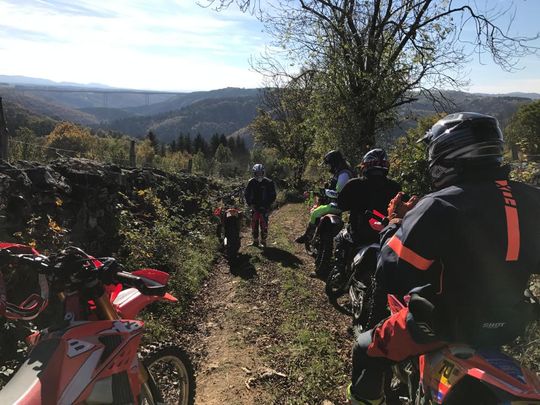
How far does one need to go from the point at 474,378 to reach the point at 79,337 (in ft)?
6.48

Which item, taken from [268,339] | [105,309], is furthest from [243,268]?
[105,309]

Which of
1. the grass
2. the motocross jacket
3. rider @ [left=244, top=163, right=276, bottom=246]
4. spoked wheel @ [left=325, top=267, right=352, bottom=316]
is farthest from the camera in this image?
rider @ [left=244, top=163, right=276, bottom=246]

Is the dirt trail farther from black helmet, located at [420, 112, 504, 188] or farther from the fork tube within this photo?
black helmet, located at [420, 112, 504, 188]

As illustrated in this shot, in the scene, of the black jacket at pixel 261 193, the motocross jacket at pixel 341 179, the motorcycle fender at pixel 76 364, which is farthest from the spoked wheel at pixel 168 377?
the black jacket at pixel 261 193

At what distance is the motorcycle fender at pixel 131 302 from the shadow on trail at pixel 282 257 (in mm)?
5563

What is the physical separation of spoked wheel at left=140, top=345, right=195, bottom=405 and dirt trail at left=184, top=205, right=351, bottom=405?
0.45m

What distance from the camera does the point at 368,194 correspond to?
209 inches

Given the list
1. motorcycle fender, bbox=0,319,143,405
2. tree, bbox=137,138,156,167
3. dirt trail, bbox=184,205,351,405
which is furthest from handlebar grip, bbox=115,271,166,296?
tree, bbox=137,138,156,167

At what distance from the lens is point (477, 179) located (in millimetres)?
2189

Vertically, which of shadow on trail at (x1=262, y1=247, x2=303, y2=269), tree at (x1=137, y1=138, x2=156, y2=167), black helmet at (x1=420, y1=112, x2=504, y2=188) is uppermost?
black helmet at (x1=420, y1=112, x2=504, y2=188)

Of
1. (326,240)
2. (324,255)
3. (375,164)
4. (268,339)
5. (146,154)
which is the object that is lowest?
(146,154)

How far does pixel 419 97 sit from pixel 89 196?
40.2ft

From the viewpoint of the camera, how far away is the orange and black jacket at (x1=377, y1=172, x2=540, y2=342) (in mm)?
2047

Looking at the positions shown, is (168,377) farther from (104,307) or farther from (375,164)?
(375,164)
